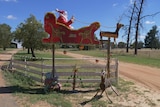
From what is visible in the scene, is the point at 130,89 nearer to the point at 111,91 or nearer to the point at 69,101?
the point at 111,91

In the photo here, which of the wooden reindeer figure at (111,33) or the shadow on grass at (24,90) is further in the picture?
the wooden reindeer figure at (111,33)

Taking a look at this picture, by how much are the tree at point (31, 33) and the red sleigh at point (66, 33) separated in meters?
25.2

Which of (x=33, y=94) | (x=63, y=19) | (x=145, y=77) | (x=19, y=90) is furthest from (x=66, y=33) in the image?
(x=145, y=77)

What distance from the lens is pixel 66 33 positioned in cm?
1204

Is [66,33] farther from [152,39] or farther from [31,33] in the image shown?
[152,39]

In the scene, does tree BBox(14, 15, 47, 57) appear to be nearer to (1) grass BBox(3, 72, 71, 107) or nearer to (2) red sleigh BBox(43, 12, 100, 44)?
(1) grass BBox(3, 72, 71, 107)

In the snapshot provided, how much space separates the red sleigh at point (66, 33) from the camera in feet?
39.1

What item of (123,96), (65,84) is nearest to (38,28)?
(65,84)

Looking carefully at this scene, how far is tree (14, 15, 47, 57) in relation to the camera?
36875 millimetres

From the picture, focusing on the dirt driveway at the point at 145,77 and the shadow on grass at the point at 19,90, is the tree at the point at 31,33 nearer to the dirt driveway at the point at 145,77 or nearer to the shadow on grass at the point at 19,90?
the dirt driveway at the point at 145,77

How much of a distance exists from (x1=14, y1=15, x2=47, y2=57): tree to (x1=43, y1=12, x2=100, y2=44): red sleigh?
82.6 ft

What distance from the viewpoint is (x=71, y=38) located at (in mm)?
12094

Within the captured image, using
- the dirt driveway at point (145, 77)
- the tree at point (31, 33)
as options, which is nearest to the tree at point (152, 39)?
the tree at point (31, 33)

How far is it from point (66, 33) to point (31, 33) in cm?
2552
